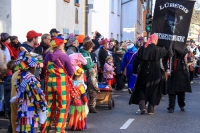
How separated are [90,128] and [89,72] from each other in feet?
8.45

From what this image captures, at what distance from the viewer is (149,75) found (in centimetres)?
1341

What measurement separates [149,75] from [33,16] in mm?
8031

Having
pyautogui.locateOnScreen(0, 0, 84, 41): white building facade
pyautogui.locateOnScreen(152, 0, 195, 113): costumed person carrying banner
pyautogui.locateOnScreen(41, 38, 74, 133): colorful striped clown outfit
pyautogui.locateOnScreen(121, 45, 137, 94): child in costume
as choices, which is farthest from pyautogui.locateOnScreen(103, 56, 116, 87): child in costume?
pyautogui.locateOnScreen(41, 38, 74, 133): colorful striped clown outfit

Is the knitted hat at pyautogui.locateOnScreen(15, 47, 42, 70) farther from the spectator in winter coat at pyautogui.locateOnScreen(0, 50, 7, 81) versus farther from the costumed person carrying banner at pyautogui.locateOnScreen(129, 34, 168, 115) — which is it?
the costumed person carrying banner at pyautogui.locateOnScreen(129, 34, 168, 115)

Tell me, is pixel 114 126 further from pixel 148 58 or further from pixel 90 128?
pixel 148 58

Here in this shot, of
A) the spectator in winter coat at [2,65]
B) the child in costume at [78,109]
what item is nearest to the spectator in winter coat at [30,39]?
the spectator in winter coat at [2,65]

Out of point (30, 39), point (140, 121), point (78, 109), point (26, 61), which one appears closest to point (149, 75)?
point (140, 121)

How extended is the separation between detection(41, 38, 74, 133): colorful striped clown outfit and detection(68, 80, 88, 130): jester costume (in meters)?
1.01

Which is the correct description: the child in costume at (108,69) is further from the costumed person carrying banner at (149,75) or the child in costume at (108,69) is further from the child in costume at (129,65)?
the costumed person carrying banner at (149,75)

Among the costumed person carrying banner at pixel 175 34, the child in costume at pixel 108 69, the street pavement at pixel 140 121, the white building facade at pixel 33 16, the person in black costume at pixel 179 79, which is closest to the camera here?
the street pavement at pixel 140 121

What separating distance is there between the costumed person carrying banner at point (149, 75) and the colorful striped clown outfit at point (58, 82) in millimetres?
3683

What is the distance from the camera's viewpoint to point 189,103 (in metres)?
16.4

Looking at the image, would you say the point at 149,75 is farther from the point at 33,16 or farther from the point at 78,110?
the point at 33,16

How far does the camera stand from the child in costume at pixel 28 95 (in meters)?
8.87
